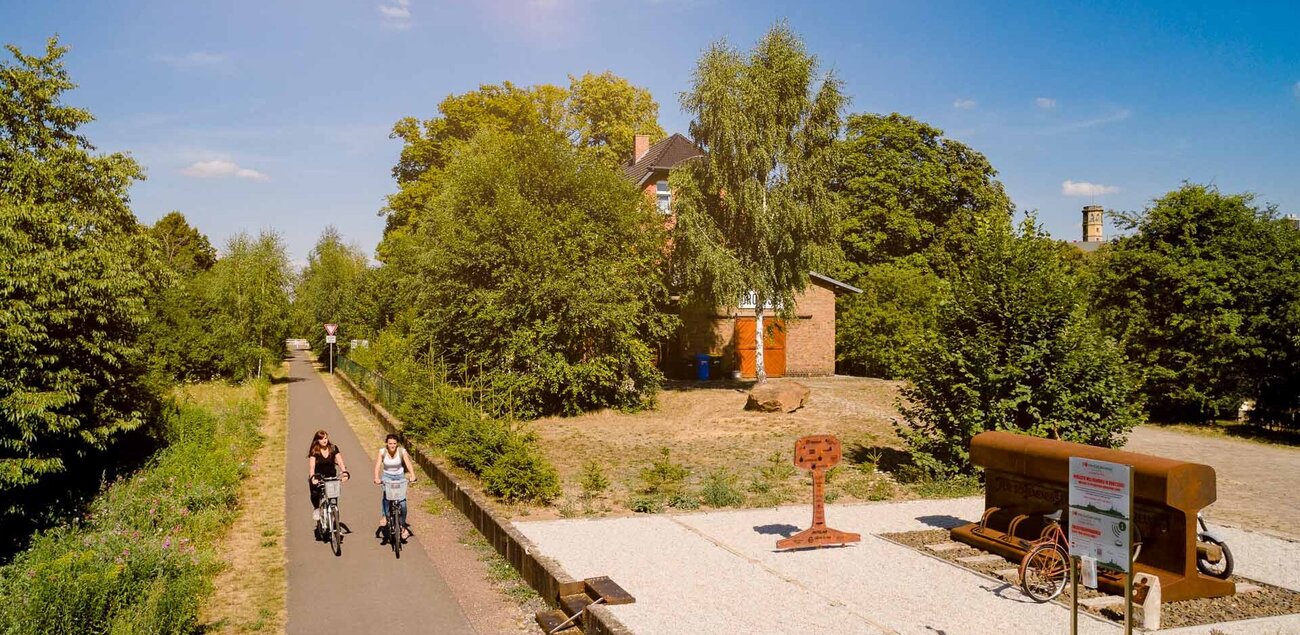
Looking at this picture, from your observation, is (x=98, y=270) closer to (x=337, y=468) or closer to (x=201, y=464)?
(x=201, y=464)

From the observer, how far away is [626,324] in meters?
25.0

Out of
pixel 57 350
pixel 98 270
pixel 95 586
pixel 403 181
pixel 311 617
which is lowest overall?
pixel 311 617

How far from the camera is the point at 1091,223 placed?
414ft

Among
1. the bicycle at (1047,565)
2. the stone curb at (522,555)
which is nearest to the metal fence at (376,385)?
the stone curb at (522,555)

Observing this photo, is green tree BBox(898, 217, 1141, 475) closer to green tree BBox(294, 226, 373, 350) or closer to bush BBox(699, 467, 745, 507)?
bush BBox(699, 467, 745, 507)

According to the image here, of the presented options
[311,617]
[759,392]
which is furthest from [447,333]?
[311,617]

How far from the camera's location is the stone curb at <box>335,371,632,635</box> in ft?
24.5

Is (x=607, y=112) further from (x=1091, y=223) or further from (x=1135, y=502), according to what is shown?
(x=1091, y=223)

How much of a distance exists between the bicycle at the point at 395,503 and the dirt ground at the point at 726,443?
6.51 ft

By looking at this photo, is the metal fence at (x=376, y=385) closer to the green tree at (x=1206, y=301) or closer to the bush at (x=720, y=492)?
the bush at (x=720, y=492)

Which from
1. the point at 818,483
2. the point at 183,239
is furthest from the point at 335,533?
the point at 183,239

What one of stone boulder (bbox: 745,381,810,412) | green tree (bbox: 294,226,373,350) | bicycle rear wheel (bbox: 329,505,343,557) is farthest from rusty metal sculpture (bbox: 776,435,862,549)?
green tree (bbox: 294,226,373,350)

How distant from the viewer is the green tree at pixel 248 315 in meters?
39.1

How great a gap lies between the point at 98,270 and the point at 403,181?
41084mm
